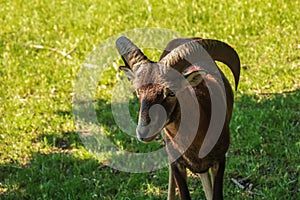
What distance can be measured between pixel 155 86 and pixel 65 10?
23.3ft

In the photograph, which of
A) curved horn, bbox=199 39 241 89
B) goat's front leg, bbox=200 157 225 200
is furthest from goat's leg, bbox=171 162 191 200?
curved horn, bbox=199 39 241 89

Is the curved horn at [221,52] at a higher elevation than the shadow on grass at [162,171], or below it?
higher

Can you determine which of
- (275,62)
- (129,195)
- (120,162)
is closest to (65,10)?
(275,62)

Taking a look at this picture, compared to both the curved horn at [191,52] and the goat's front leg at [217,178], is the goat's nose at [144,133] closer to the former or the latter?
the curved horn at [191,52]

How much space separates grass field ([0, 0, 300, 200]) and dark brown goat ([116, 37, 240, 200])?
0.85 meters

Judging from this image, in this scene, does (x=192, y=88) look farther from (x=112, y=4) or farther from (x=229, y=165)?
(x=112, y=4)

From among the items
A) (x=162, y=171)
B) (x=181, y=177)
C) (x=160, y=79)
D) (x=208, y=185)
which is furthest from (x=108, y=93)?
(x=160, y=79)

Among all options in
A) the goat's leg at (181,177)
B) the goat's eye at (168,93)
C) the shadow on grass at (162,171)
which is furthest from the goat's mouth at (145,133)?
the shadow on grass at (162,171)

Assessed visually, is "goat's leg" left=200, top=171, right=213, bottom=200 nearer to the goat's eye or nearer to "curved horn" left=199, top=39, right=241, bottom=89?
"curved horn" left=199, top=39, right=241, bottom=89

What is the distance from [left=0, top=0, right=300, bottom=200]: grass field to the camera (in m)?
6.07

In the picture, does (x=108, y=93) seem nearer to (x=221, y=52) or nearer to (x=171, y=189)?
(x=171, y=189)

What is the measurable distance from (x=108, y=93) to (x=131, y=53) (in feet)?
11.5

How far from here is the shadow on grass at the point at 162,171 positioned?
19.3 ft

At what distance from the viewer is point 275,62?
330 inches
